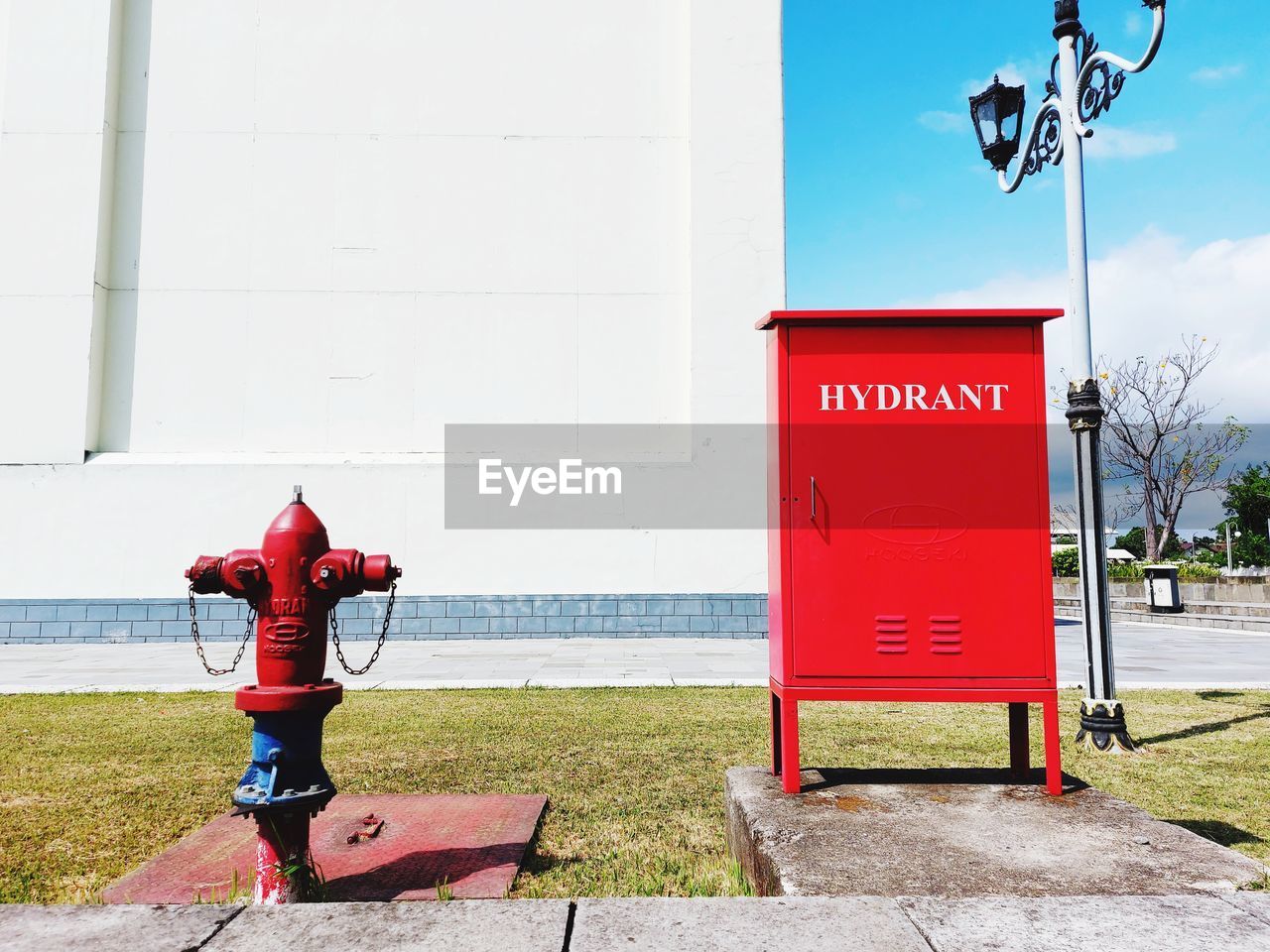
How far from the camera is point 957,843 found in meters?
2.67

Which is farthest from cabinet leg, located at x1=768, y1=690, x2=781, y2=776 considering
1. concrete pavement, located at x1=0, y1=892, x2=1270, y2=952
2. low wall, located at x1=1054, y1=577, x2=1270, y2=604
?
low wall, located at x1=1054, y1=577, x2=1270, y2=604

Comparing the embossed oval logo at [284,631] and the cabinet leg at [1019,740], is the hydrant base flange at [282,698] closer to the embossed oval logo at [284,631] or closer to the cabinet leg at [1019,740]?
the embossed oval logo at [284,631]

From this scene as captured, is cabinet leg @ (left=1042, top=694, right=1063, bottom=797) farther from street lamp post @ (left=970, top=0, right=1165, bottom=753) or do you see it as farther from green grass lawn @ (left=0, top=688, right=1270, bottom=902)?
street lamp post @ (left=970, top=0, right=1165, bottom=753)

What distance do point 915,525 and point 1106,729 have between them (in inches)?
121

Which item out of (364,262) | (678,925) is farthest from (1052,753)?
(364,262)

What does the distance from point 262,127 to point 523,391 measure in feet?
20.3

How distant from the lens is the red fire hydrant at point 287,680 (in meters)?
2.64

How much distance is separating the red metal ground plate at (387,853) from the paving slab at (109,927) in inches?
33.5

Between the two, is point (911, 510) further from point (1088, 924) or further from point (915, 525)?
point (1088, 924)

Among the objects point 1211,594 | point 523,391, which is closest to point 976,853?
point 523,391

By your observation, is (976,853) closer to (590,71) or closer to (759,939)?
(759,939)

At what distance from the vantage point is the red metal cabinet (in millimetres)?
3227

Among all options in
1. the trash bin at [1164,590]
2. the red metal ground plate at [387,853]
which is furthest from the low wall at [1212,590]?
the red metal ground plate at [387,853]

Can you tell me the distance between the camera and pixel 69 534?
13.3 meters
